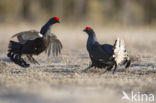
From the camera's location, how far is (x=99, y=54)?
9.32 m

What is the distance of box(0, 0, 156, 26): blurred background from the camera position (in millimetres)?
33966

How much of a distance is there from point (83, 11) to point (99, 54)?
26338mm

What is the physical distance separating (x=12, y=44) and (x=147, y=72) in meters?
2.98

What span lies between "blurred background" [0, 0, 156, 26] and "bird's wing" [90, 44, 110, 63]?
2300cm

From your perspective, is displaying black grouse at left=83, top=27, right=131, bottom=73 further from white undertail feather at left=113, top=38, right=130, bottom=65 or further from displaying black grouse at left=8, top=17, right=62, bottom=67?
displaying black grouse at left=8, top=17, right=62, bottom=67

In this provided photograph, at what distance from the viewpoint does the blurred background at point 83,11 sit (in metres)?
34.0

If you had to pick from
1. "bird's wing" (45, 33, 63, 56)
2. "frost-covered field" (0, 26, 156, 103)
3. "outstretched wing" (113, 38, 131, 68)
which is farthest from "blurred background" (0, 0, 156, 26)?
"outstretched wing" (113, 38, 131, 68)

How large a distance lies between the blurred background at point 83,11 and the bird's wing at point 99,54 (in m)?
23.0

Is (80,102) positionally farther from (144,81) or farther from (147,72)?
(147,72)

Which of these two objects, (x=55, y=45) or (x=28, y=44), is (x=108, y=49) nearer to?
(x=28, y=44)

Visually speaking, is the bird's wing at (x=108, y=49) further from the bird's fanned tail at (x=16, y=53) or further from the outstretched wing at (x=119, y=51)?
the bird's fanned tail at (x=16, y=53)

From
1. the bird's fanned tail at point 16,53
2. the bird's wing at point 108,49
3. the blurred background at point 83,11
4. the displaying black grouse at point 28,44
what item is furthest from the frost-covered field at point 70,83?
the blurred background at point 83,11

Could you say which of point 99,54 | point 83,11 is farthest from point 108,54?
point 83,11

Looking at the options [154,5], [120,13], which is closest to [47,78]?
[120,13]
